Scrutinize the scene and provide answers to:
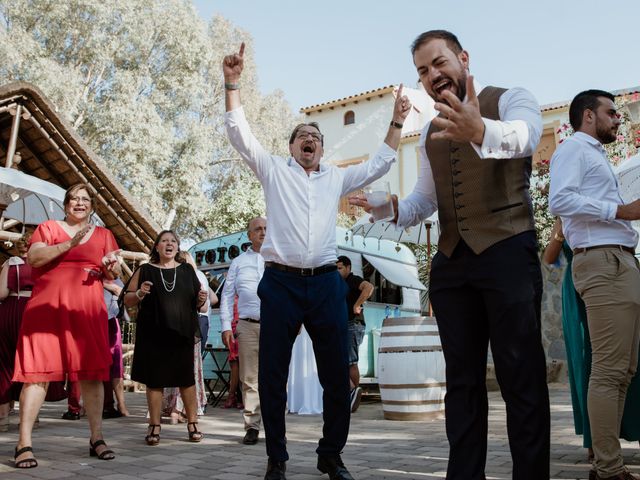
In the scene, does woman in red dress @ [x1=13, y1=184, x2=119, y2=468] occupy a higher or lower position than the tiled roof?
lower

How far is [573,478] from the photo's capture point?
11.5 ft

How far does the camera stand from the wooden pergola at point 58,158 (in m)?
10.3

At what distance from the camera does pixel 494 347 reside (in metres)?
2.38

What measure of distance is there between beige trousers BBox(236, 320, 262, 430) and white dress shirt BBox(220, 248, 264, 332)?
0.42 ft

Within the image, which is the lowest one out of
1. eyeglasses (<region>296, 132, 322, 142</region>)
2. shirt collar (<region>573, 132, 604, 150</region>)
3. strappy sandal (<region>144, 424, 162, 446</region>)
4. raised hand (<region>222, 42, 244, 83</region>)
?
strappy sandal (<region>144, 424, 162, 446</region>)

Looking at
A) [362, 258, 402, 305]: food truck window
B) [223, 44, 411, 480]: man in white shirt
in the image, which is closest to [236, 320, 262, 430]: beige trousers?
[223, 44, 411, 480]: man in white shirt

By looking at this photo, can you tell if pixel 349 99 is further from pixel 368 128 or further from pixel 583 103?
pixel 583 103

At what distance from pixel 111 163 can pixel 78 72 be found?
139 inches

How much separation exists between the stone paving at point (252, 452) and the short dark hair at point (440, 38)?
2.40 meters

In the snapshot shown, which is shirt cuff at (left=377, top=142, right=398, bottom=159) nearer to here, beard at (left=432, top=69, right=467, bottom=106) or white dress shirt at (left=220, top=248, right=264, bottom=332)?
beard at (left=432, top=69, right=467, bottom=106)

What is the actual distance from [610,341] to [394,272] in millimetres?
8728

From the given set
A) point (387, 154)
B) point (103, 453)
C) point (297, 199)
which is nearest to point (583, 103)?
point (387, 154)

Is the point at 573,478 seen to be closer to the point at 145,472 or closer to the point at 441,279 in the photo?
the point at 441,279

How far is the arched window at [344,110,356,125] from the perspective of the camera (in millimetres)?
31969
